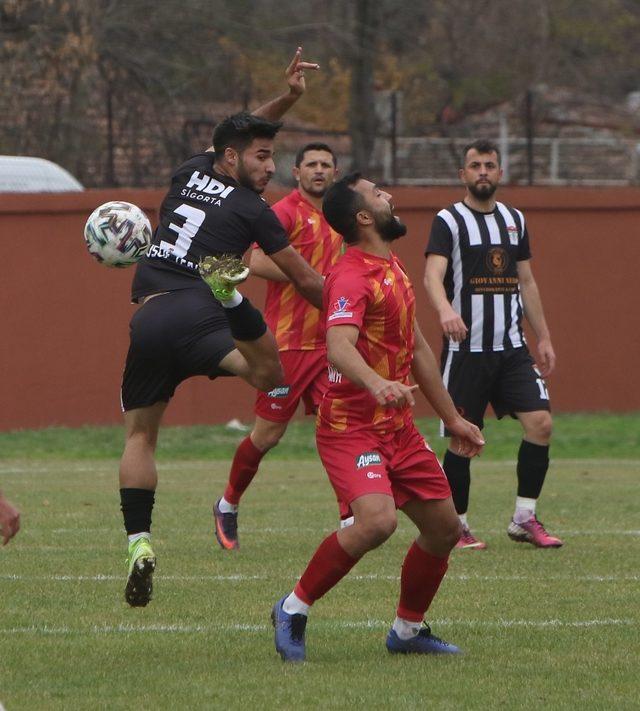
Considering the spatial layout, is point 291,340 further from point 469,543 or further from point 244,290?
point 244,290

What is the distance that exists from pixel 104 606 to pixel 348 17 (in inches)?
1090

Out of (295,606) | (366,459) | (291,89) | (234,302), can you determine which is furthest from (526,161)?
(295,606)

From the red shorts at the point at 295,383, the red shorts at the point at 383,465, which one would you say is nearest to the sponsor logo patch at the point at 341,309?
the red shorts at the point at 383,465

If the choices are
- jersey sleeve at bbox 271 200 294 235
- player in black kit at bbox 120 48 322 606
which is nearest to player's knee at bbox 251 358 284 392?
player in black kit at bbox 120 48 322 606

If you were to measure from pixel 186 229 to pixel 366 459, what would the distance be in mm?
1827

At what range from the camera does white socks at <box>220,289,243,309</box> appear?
6.78 meters

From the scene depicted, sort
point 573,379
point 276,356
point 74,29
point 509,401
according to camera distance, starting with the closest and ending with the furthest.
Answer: point 276,356 → point 509,401 → point 573,379 → point 74,29

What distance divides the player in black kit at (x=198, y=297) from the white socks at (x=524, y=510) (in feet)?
8.52

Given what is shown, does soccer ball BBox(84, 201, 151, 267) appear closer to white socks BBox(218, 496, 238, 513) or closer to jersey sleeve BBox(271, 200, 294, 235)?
jersey sleeve BBox(271, 200, 294, 235)

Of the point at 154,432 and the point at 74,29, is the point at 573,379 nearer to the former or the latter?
the point at 74,29

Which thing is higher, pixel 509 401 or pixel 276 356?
pixel 276 356

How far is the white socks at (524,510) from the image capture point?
935cm

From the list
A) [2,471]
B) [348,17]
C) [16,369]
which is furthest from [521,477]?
[348,17]

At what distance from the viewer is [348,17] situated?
3359 centimetres
